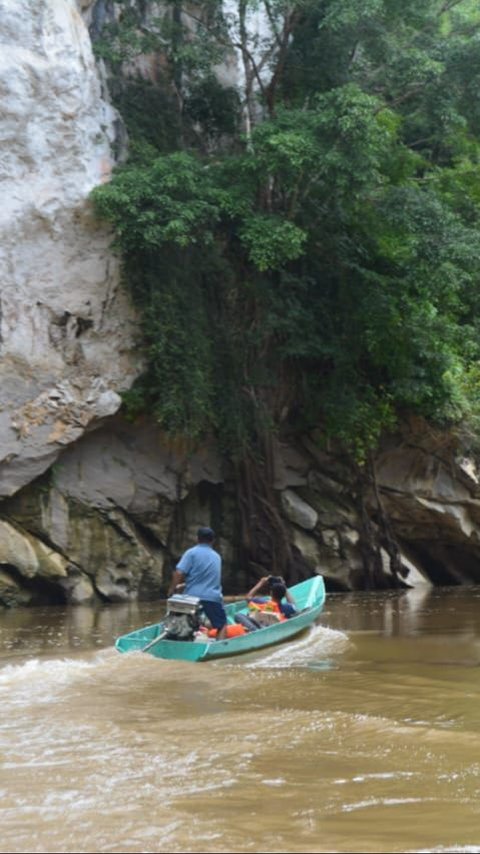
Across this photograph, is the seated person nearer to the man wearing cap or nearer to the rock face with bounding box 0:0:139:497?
the man wearing cap

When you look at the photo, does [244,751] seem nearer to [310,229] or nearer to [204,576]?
[204,576]

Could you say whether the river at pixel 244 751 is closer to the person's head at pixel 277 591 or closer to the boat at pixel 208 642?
the boat at pixel 208 642

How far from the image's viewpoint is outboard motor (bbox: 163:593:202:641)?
9977 millimetres

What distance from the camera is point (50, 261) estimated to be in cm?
1664

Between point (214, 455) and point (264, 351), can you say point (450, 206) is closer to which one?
point (264, 351)

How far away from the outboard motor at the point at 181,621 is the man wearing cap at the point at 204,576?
1.42 feet

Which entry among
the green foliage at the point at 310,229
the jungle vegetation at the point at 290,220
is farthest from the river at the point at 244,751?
the green foliage at the point at 310,229

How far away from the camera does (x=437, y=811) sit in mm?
4730

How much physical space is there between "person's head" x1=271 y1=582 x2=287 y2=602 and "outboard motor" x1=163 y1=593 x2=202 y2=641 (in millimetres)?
1828

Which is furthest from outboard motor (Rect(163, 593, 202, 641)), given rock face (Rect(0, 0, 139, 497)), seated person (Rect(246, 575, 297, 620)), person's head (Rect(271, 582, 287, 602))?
rock face (Rect(0, 0, 139, 497))

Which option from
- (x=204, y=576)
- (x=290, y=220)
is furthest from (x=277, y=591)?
(x=290, y=220)

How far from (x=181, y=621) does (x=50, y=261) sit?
27.2ft

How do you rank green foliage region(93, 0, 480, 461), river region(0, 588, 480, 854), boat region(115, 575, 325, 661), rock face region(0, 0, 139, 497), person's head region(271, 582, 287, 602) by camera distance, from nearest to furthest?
river region(0, 588, 480, 854) < boat region(115, 575, 325, 661) < person's head region(271, 582, 287, 602) < rock face region(0, 0, 139, 497) < green foliage region(93, 0, 480, 461)

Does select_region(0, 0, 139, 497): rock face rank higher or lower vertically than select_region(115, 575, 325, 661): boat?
higher
